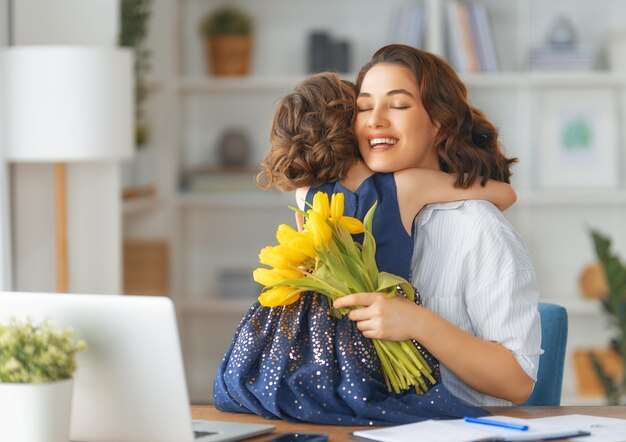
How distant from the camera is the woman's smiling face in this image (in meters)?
1.82

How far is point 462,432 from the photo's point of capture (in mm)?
1471

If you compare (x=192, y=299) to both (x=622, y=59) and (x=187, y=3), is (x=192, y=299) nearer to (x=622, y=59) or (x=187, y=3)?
(x=187, y=3)

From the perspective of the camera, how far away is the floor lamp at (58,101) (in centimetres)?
322

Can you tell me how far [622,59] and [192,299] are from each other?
2065mm

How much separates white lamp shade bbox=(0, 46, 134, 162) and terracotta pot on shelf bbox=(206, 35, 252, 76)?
55.7 inches

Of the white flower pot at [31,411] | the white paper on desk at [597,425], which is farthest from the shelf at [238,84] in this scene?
the white flower pot at [31,411]

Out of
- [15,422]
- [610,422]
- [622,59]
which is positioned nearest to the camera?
[15,422]

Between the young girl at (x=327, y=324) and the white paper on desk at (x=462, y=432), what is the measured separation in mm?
66

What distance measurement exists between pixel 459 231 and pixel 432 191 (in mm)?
80

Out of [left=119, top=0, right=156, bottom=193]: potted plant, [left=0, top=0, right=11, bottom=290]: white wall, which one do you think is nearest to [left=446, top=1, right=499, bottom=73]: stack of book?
[left=119, top=0, right=156, bottom=193]: potted plant

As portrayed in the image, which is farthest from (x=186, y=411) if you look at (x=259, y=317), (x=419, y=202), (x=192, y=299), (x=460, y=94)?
(x=192, y=299)

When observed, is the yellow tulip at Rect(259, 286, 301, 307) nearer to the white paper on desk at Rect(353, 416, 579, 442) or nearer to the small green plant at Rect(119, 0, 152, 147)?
the white paper on desk at Rect(353, 416, 579, 442)

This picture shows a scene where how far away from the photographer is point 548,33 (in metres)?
4.64

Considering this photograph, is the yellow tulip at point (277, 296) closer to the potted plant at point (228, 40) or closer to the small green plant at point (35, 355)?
the small green plant at point (35, 355)
